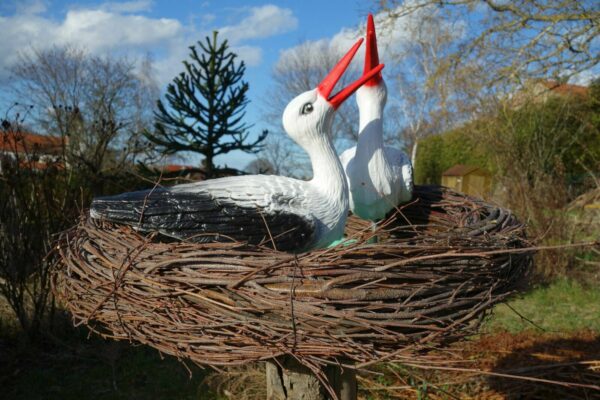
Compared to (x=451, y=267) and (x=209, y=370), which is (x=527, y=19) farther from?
(x=451, y=267)

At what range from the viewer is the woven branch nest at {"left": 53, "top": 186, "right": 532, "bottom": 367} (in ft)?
2.50

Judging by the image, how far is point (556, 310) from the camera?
4043mm

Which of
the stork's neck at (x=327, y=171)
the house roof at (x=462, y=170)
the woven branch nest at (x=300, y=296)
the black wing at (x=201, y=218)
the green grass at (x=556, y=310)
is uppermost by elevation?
the house roof at (x=462, y=170)

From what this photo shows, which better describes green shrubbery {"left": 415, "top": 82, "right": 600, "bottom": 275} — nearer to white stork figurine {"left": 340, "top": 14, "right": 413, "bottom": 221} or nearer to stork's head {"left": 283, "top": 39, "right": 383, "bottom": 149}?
white stork figurine {"left": 340, "top": 14, "right": 413, "bottom": 221}

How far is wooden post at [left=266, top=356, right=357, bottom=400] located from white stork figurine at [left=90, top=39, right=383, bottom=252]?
0.30 m

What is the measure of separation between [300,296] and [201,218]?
1.40 feet

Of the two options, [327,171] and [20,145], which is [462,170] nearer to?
[20,145]

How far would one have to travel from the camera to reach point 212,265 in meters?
0.82

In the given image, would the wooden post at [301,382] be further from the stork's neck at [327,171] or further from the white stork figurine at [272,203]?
the stork's neck at [327,171]

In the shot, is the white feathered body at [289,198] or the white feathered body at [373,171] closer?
the white feathered body at [289,198]

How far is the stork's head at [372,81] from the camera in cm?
150

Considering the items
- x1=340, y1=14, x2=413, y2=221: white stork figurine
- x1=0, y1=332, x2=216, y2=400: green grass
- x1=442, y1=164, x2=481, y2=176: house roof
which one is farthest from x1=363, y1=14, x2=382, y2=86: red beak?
x1=442, y1=164, x2=481, y2=176: house roof

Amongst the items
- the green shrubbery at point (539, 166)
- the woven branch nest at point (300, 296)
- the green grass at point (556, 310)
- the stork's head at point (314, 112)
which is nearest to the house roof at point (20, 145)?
the stork's head at point (314, 112)

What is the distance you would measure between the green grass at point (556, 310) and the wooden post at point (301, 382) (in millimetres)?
2409
